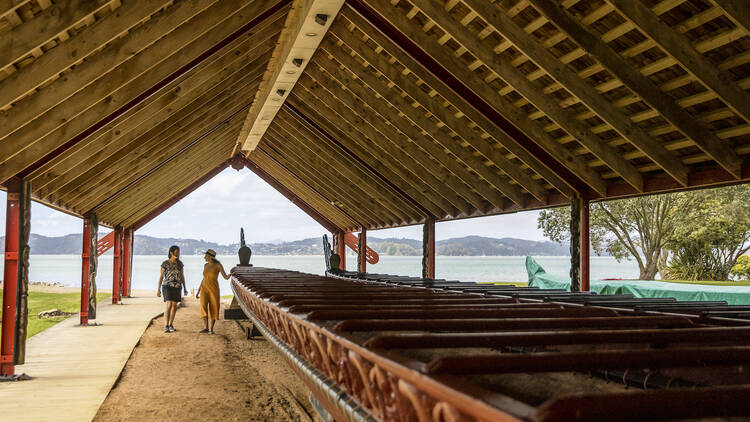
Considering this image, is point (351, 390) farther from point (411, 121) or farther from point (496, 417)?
point (411, 121)

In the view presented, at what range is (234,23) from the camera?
713 cm

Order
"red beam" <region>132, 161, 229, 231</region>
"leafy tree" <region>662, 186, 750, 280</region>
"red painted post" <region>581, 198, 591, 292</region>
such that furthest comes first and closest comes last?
"red beam" <region>132, 161, 229, 231</region>
"leafy tree" <region>662, 186, 750, 280</region>
"red painted post" <region>581, 198, 591, 292</region>

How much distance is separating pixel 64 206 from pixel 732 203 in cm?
1896

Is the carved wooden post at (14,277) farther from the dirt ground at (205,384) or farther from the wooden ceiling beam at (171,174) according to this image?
the wooden ceiling beam at (171,174)

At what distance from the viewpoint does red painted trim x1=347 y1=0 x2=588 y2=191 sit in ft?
25.3

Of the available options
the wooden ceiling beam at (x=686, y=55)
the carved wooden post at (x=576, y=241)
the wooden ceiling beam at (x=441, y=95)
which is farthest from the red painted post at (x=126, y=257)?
the wooden ceiling beam at (x=686, y=55)

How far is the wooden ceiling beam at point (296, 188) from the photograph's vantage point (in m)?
19.5

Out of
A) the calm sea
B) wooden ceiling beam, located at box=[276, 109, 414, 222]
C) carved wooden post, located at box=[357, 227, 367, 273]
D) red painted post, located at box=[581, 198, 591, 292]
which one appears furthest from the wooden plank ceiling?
the calm sea

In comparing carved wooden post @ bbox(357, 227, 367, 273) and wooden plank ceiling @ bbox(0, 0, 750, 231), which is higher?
wooden plank ceiling @ bbox(0, 0, 750, 231)

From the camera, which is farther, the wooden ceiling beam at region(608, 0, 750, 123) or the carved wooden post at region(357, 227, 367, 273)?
the carved wooden post at region(357, 227, 367, 273)

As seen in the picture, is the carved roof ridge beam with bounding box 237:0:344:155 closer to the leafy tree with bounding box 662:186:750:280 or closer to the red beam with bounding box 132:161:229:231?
the red beam with bounding box 132:161:229:231

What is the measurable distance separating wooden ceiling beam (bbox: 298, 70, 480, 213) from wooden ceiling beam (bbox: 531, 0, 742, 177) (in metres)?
5.22

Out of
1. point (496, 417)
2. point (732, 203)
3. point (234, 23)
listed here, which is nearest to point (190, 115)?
point (234, 23)

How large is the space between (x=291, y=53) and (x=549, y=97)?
4.13 metres
